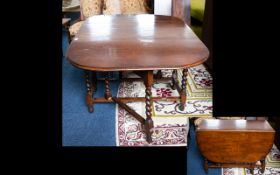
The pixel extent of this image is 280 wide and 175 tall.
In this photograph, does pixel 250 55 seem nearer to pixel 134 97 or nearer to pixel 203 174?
pixel 203 174

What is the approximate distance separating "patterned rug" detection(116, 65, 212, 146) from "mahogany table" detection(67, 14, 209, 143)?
3cm

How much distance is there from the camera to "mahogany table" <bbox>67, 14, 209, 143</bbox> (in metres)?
0.94

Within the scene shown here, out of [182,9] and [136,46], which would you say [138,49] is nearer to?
[136,46]

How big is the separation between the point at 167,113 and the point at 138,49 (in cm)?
42

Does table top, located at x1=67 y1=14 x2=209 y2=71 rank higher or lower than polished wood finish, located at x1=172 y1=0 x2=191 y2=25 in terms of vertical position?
lower

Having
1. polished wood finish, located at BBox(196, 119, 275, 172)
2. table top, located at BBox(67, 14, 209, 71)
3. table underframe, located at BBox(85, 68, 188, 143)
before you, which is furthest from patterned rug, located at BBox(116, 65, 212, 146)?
table top, located at BBox(67, 14, 209, 71)

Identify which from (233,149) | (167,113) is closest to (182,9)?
(167,113)

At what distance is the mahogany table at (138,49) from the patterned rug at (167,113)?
1.4 inches

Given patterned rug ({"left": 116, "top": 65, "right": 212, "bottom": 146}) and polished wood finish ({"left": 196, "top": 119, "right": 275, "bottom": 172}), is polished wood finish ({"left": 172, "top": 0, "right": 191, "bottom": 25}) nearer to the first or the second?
patterned rug ({"left": 116, "top": 65, "right": 212, "bottom": 146})

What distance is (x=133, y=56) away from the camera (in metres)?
0.99

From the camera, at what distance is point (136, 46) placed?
1.08 meters

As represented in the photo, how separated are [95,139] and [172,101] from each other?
0.50 meters

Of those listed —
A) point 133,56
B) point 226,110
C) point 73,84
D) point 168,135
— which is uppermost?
point 226,110
